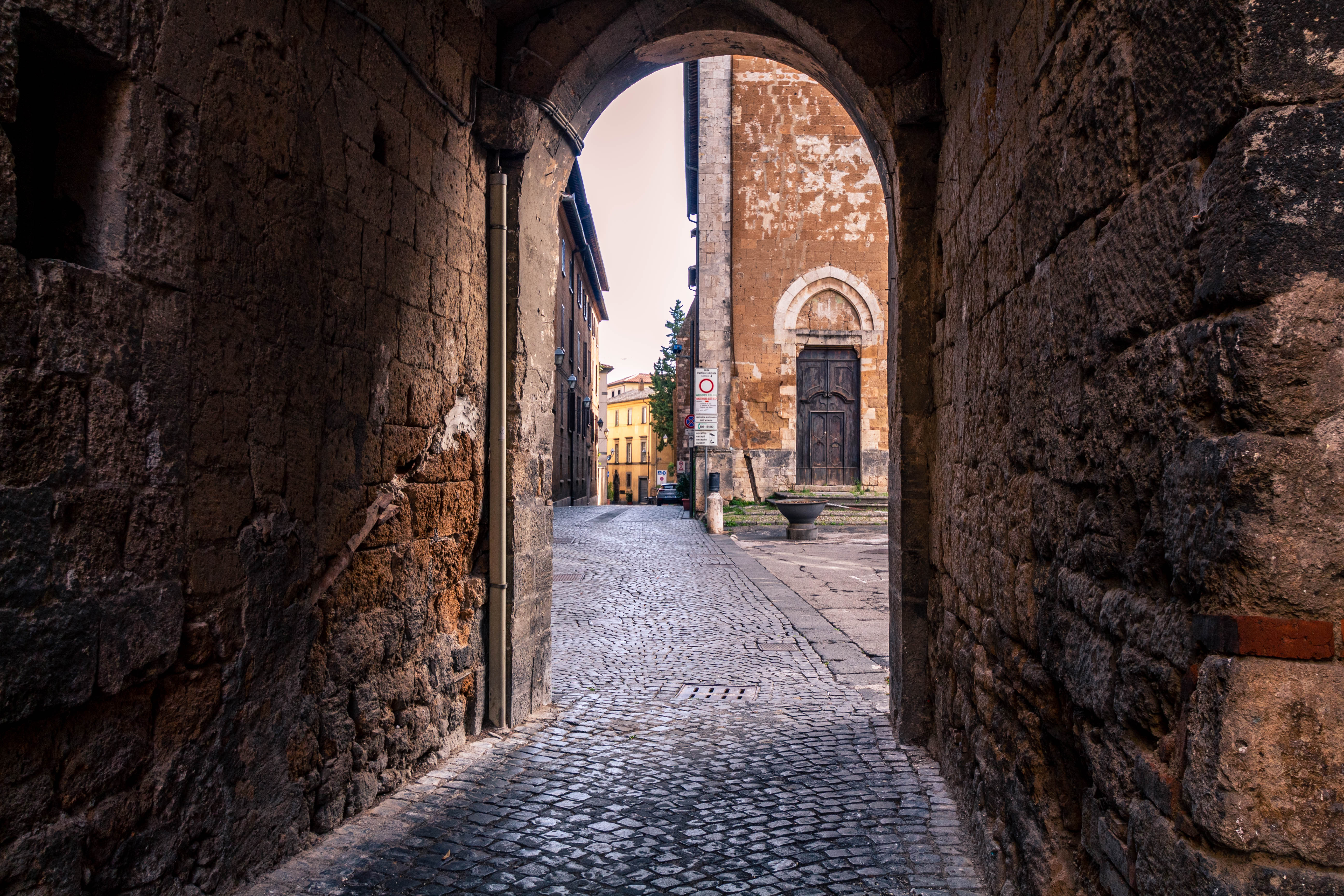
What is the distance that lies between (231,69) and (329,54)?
57 centimetres

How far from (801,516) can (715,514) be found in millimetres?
2133

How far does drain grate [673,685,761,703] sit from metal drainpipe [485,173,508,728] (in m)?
1.13

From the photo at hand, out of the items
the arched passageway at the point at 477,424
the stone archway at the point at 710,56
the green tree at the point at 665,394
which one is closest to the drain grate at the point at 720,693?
the stone archway at the point at 710,56

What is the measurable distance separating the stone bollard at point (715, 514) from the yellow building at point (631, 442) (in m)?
48.4

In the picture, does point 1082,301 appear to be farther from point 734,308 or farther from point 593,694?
point 734,308

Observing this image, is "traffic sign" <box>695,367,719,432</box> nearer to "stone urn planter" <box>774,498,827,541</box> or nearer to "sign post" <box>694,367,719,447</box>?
"sign post" <box>694,367,719,447</box>

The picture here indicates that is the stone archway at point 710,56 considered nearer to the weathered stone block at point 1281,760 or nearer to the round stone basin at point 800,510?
the weathered stone block at point 1281,760

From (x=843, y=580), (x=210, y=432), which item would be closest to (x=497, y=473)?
(x=210, y=432)

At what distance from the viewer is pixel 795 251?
1875cm

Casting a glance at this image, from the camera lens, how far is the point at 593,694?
5.00 meters

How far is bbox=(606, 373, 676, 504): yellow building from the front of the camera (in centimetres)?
6950

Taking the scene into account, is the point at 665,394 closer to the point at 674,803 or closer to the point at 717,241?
the point at 717,241

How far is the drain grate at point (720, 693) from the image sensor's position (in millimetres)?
4898

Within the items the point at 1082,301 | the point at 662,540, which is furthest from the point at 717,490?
the point at 1082,301
